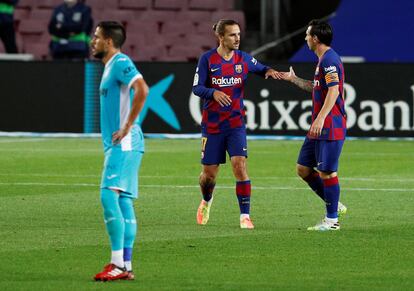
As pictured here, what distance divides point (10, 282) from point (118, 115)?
4.63ft

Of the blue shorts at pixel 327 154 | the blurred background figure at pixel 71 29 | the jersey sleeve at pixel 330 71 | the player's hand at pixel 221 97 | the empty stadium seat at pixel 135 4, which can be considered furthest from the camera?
the empty stadium seat at pixel 135 4

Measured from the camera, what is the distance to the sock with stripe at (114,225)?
31.2 feet

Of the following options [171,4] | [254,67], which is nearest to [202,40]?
[171,4]

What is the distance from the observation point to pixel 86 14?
1133 inches

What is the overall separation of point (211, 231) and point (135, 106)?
3498mm

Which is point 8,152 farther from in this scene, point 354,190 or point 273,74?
point 273,74

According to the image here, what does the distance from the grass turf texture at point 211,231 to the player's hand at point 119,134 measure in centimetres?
100

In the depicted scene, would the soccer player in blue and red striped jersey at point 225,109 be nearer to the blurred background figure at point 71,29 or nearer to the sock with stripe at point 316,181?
the sock with stripe at point 316,181

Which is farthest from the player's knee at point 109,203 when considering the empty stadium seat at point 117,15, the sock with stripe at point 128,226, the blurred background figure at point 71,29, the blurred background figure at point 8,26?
the empty stadium seat at point 117,15

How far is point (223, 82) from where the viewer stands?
13.3 metres

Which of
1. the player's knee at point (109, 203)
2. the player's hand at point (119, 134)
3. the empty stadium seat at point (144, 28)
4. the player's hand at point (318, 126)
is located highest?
the empty stadium seat at point (144, 28)

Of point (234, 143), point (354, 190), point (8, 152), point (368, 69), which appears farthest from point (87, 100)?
point (234, 143)

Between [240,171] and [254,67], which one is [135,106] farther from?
[254,67]

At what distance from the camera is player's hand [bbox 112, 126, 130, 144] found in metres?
9.52
